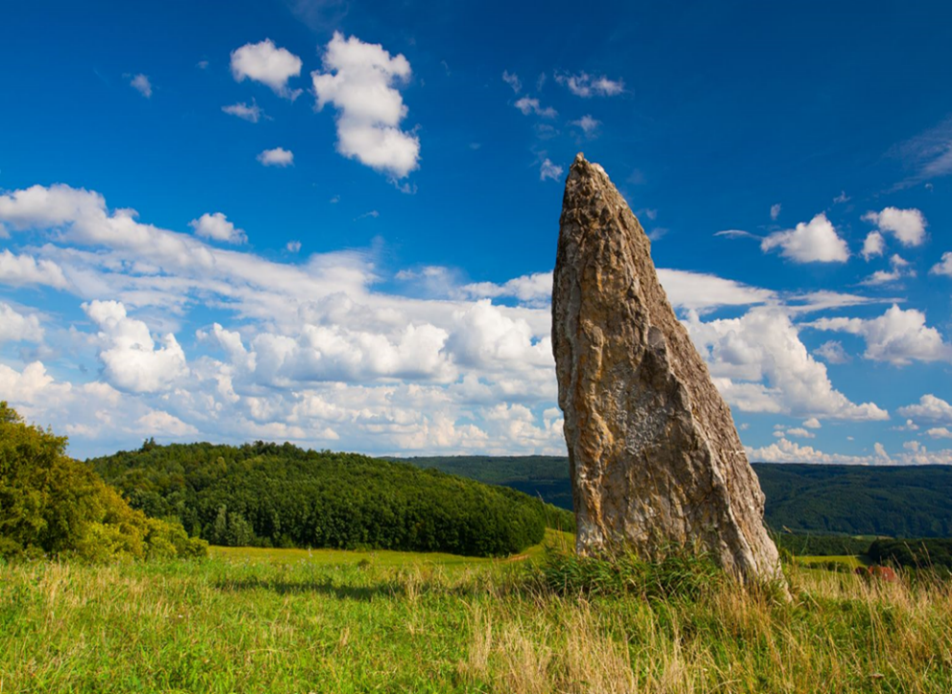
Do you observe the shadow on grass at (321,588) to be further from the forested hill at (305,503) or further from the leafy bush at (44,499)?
the forested hill at (305,503)

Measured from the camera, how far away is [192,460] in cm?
7556

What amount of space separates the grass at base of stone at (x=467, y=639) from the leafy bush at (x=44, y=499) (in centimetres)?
609

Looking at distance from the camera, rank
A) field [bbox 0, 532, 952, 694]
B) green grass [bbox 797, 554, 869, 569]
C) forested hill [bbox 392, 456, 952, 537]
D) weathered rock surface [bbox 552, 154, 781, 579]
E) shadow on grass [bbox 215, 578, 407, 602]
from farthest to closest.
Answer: forested hill [bbox 392, 456, 952, 537], shadow on grass [bbox 215, 578, 407, 602], green grass [bbox 797, 554, 869, 569], weathered rock surface [bbox 552, 154, 781, 579], field [bbox 0, 532, 952, 694]

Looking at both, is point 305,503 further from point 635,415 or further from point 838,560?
point 838,560

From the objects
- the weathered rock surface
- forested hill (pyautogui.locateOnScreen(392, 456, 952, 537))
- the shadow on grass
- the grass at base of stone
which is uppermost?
the weathered rock surface

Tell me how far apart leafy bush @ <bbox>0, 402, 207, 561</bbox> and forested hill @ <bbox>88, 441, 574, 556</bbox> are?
3683 centimetres

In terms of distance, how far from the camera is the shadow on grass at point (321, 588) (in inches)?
344

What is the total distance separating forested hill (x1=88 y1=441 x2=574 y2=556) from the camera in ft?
184

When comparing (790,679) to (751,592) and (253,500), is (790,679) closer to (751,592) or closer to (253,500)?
(751,592)

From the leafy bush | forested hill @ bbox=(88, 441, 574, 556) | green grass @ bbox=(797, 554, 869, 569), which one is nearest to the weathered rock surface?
green grass @ bbox=(797, 554, 869, 569)

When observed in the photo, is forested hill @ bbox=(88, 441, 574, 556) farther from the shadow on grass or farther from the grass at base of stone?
the grass at base of stone

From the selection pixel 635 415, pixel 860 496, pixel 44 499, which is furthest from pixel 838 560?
pixel 860 496

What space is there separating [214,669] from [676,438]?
611 cm

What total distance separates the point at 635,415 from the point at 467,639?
402cm
